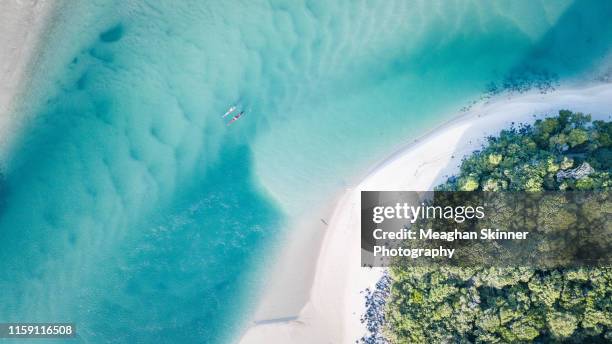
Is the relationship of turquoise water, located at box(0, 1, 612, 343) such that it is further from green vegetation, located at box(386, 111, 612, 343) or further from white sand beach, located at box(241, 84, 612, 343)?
green vegetation, located at box(386, 111, 612, 343)

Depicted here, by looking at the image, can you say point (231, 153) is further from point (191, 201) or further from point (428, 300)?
point (428, 300)

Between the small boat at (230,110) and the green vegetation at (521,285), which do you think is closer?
the green vegetation at (521,285)

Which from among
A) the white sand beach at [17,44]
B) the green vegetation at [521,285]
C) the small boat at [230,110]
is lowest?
the green vegetation at [521,285]

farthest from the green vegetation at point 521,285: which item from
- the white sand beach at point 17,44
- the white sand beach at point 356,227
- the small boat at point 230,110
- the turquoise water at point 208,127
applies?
the white sand beach at point 17,44

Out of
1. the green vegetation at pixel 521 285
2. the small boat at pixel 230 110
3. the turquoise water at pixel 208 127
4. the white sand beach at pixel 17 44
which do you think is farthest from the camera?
the small boat at pixel 230 110

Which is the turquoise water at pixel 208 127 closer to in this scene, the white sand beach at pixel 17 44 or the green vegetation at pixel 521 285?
the white sand beach at pixel 17 44

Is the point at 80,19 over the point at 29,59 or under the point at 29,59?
over

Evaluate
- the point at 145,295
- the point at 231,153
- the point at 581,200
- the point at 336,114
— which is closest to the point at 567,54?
the point at 581,200

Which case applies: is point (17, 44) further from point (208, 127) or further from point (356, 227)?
point (356, 227)
